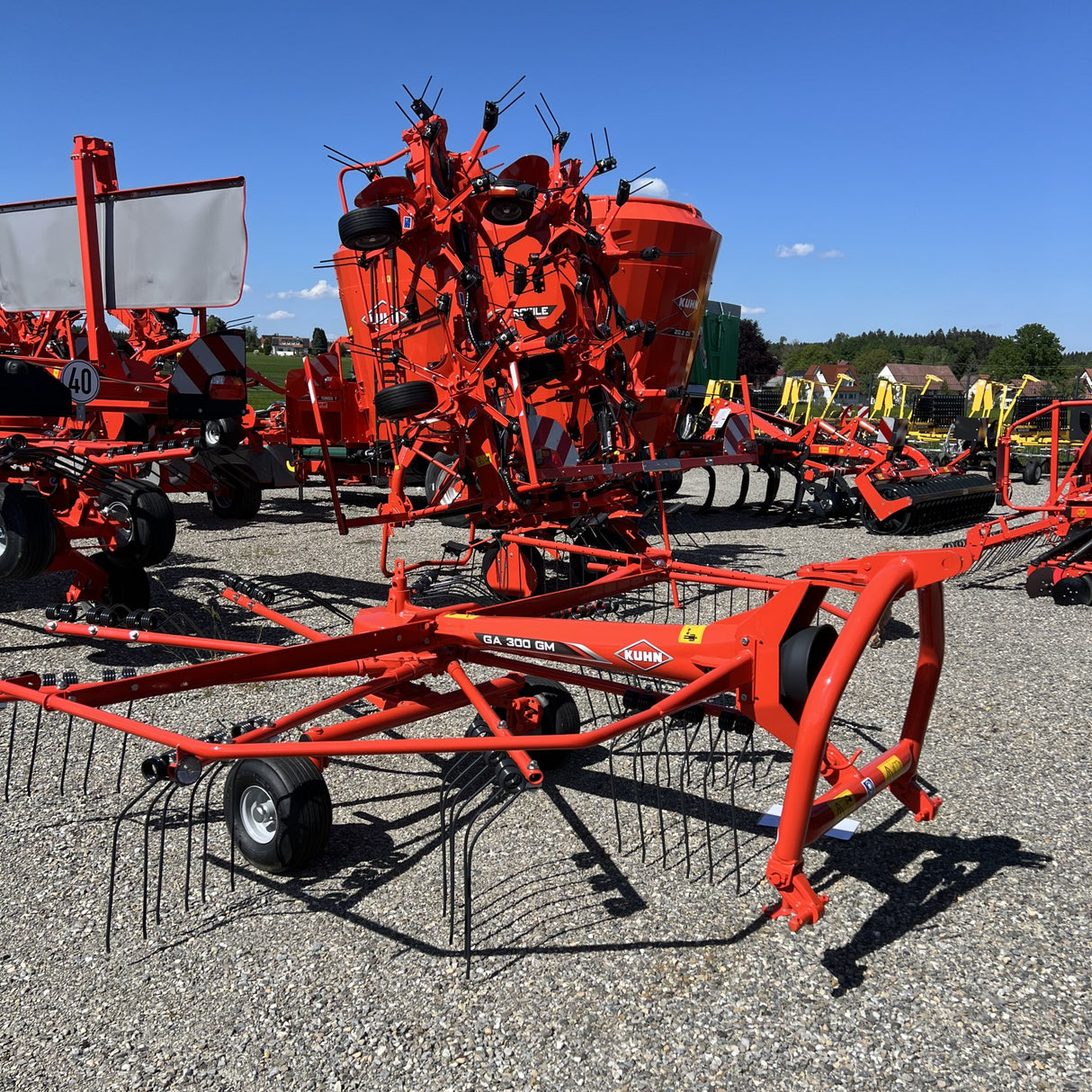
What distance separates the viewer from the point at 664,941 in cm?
269

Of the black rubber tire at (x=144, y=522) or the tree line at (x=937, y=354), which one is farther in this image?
the tree line at (x=937, y=354)

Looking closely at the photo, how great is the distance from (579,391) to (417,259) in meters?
1.70

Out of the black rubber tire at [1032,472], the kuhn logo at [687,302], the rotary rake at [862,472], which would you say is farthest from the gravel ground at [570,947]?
the black rubber tire at [1032,472]

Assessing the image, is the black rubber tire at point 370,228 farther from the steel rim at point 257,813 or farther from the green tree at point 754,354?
the green tree at point 754,354

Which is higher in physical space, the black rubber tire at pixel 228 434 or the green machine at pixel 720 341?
the green machine at pixel 720 341

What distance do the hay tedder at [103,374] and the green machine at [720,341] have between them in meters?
10.3

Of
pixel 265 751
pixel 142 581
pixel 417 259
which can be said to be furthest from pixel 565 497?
pixel 265 751

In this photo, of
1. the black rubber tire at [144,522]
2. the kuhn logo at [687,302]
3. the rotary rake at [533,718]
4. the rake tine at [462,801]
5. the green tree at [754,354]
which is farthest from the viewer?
the green tree at [754,354]

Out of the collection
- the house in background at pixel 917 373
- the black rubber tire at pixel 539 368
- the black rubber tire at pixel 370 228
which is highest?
the house in background at pixel 917 373

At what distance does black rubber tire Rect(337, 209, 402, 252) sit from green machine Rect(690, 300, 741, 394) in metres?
10.2

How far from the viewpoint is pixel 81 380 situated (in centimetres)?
587

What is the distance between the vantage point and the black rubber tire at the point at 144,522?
5.75 m

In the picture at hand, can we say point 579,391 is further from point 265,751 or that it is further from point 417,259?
point 265,751

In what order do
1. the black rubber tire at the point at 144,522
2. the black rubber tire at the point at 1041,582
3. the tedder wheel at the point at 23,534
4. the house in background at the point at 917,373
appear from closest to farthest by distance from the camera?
the tedder wheel at the point at 23,534 → the black rubber tire at the point at 144,522 → the black rubber tire at the point at 1041,582 → the house in background at the point at 917,373
